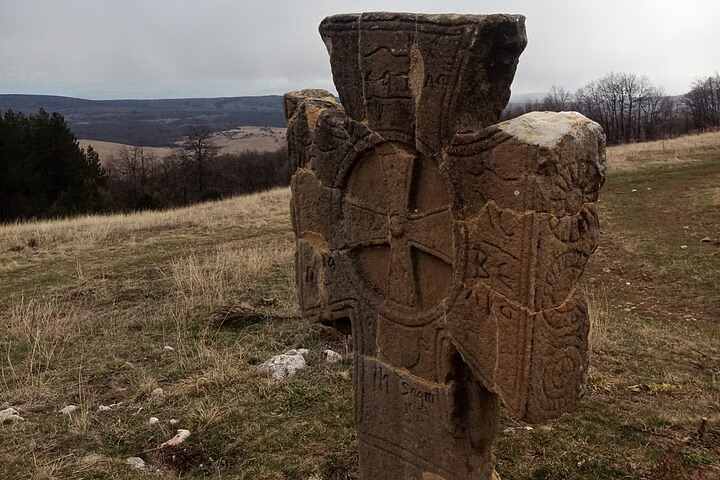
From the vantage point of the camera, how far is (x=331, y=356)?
217 inches

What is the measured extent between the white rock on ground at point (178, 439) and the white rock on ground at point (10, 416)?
1.23 meters

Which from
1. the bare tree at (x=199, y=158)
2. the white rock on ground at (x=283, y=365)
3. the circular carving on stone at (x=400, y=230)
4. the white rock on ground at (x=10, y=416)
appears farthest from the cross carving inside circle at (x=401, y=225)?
the bare tree at (x=199, y=158)

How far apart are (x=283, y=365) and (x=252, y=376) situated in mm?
281

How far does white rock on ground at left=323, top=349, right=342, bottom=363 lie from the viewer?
5449 mm

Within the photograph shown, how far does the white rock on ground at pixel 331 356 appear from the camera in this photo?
5.45 m

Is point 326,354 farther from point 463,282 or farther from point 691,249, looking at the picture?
point 691,249

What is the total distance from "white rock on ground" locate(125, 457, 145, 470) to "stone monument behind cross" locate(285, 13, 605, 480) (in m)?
1.54

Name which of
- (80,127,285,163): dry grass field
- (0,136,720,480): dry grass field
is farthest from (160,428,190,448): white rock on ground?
(80,127,285,163): dry grass field

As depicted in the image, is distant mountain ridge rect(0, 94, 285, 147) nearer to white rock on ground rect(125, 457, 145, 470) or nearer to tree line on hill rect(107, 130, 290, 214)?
tree line on hill rect(107, 130, 290, 214)

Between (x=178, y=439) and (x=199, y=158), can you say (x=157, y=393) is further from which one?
(x=199, y=158)

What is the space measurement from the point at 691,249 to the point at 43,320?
30.1 ft

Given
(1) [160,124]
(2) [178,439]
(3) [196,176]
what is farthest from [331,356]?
(1) [160,124]

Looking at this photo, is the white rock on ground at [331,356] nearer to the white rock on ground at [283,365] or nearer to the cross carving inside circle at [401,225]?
the white rock on ground at [283,365]

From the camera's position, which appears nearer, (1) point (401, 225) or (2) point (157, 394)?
(1) point (401, 225)
